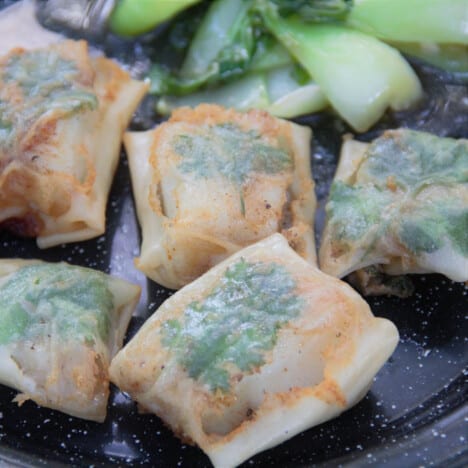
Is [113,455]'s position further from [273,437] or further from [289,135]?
[289,135]

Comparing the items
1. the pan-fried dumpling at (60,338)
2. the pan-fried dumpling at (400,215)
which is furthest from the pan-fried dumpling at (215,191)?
the pan-fried dumpling at (60,338)

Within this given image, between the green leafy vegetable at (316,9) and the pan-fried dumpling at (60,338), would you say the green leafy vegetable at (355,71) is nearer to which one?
the green leafy vegetable at (316,9)

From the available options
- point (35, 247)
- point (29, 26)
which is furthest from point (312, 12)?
point (35, 247)

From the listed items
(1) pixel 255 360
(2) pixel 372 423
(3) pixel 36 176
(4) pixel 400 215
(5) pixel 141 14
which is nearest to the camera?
(1) pixel 255 360

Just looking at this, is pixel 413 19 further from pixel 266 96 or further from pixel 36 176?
pixel 36 176

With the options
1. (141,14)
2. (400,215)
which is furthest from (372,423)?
(141,14)

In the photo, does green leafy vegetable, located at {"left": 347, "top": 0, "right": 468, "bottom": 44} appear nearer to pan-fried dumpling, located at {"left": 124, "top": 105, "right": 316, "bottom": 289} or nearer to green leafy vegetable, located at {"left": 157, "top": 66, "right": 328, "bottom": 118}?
green leafy vegetable, located at {"left": 157, "top": 66, "right": 328, "bottom": 118}

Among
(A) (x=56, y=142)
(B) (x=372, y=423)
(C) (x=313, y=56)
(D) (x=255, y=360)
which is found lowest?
(B) (x=372, y=423)
